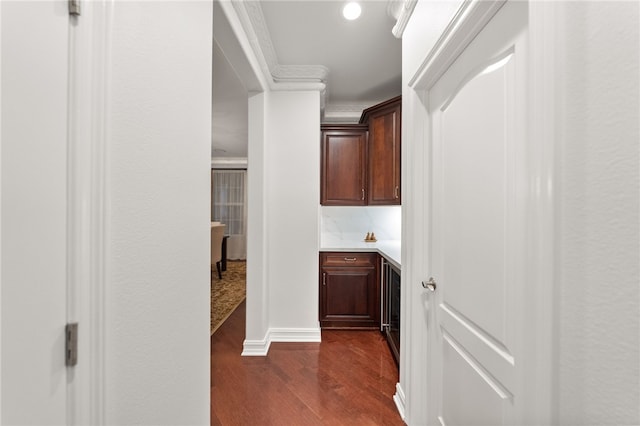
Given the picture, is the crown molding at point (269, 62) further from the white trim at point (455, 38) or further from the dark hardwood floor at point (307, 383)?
the dark hardwood floor at point (307, 383)

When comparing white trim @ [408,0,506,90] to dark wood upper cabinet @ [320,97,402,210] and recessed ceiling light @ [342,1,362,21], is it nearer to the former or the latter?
recessed ceiling light @ [342,1,362,21]

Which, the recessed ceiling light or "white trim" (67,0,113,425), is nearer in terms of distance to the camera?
"white trim" (67,0,113,425)

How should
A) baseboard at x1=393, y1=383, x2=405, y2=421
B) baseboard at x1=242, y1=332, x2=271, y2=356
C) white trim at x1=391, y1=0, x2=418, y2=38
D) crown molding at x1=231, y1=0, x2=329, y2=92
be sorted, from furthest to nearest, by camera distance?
1. baseboard at x1=242, y1=332, x2=271, y2=356
2. crown molding at x1=231, y1=0, x2=329, y2=92
3. baseboard at x1=393, y1=383, x2=405, y2=421
4. white trim at x1=391, y1=0, x2=418, y2=38

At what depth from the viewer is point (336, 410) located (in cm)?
175

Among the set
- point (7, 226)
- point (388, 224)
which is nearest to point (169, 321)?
point (7, 226)

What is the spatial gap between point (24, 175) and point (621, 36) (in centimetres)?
121

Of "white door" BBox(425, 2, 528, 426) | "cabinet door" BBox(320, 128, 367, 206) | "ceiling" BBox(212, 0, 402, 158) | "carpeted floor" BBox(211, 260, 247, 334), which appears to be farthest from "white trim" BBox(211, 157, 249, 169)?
"white door" BBox(425, 2, 528, 426)

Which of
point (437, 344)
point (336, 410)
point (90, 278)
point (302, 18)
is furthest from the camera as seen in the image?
point (302, 18)

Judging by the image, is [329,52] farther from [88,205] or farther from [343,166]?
[88,205]

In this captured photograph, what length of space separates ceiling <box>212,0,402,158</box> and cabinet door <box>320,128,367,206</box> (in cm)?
49

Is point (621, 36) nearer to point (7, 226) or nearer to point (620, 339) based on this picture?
point (620, 339)

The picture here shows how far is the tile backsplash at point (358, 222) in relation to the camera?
3.69m

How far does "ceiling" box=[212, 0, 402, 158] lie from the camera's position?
1944 mm

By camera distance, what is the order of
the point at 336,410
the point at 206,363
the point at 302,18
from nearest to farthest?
1. the point at 206,363
2. the point at 336,410
3. the point at 302,18
